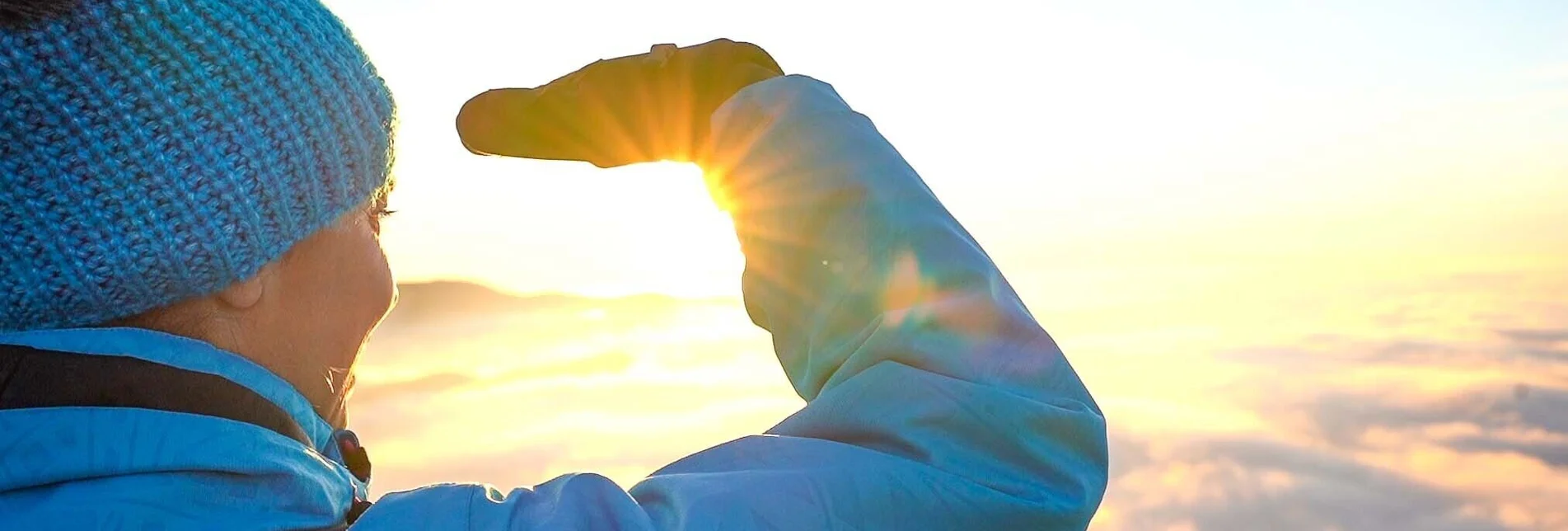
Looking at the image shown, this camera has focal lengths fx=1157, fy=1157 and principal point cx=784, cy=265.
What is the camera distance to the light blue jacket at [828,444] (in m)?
0.90

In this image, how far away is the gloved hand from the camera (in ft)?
4.68

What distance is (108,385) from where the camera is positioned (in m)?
0.94

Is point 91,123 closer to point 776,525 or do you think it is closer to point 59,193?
point 59,193

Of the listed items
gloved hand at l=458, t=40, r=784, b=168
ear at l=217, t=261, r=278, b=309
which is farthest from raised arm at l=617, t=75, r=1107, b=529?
ear at l=217, t=261, r=278, b=309

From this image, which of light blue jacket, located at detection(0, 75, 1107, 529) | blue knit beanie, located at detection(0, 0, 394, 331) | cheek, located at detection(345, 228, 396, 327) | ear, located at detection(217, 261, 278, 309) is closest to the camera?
light blue jacket, located at detection(0, 75, 1107, 529)

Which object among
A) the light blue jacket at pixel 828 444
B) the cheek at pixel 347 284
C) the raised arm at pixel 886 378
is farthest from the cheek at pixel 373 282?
the raised arm at pixel 886 378

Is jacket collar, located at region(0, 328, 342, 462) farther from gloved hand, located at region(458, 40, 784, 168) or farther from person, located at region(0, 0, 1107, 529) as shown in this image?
gloved hand, located at region(458, 40, 784, 168)

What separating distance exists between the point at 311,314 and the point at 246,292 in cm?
7

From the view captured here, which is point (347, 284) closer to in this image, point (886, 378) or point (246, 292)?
point (246, 292)

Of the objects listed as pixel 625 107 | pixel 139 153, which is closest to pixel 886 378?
pixel 625 107

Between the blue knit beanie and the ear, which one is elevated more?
the blue knit beanie

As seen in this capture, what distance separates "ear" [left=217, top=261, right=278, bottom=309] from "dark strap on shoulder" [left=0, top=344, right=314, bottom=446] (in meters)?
0.18

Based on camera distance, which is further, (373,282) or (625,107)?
(625,107)

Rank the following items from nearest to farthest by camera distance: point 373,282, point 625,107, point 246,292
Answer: point 246,292, point 373,282, point 625,107
